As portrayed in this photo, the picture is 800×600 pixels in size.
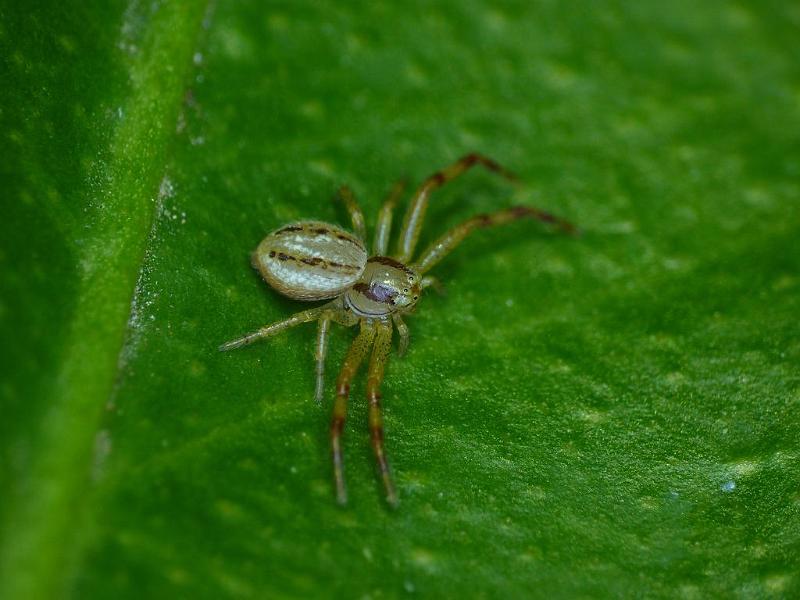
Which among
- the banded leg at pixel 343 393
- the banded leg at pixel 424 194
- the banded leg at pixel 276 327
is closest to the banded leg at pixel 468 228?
the banded leg at pixel 424 194

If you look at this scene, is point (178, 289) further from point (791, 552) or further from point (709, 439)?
point (791, 552)

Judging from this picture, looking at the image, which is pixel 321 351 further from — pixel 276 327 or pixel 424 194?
pixel 424 194

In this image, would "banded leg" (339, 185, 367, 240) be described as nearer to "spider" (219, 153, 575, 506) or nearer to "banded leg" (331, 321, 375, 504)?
"spider" (219, 153, 575, 506)

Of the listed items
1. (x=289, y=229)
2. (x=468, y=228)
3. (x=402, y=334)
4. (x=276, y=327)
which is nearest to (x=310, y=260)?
(x=289, y=229)

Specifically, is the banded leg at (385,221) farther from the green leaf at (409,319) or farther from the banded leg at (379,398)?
the banded leg at (379,398)

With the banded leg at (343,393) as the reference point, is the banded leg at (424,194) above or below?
above

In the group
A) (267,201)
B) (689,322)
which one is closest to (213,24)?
(267,201)
